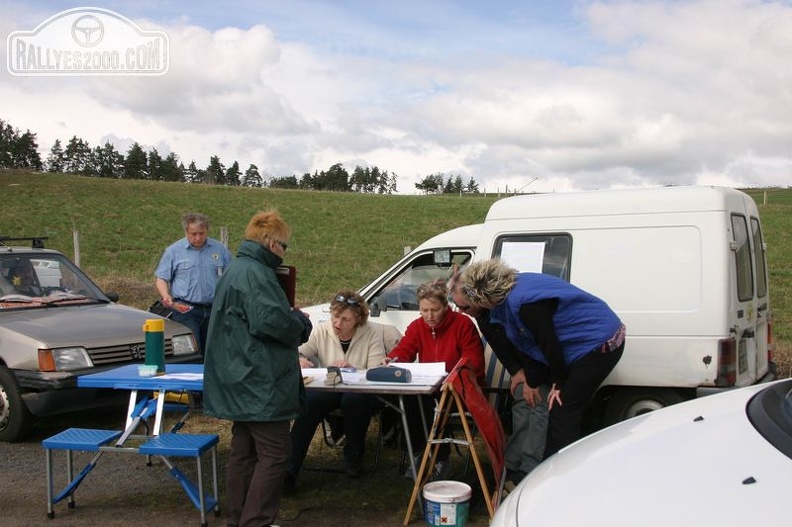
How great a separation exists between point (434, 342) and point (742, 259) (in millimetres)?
2317

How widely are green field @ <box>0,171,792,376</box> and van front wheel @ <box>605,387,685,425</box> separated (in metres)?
5.67

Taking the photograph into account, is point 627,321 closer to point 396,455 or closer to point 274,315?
point 396,455

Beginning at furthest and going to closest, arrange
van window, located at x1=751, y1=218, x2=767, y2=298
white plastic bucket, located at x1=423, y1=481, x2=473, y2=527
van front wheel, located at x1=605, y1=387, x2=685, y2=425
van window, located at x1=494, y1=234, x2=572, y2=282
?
1. van window, located at x1=751, y1=218, x2=767, y2=298
2. van window, located at x1=494, y1=234, x2=572, y2=282
3. van front wheel, located at x1=605, y1=387, x2=685, y2=425
4. white plastic bucket, located at x1=423, y1=481, x2=473, y2=527

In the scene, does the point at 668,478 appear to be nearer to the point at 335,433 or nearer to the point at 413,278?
the point at 335,433

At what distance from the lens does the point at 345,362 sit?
551 cm

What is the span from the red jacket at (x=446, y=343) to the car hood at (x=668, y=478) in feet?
7.27

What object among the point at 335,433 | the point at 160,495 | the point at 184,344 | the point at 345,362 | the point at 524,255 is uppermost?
the point at 524,255

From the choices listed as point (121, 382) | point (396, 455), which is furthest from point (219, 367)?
point (396, 455)

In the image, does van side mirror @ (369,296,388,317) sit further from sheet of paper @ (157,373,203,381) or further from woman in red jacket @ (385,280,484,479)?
sheet of paper @ (157,373,203,381)

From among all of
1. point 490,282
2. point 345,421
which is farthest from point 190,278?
point 490,282

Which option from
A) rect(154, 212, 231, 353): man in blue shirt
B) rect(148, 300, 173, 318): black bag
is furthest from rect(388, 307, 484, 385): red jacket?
rect(148, 300, 173, 318): black bag

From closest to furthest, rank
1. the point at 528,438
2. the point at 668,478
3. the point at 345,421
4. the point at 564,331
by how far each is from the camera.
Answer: the point at 668,478 < the point at 564,331 < the point at 528,438 < the point at 345,421

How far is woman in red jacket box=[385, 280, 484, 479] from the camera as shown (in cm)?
533

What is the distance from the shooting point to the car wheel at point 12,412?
6.11 meters
